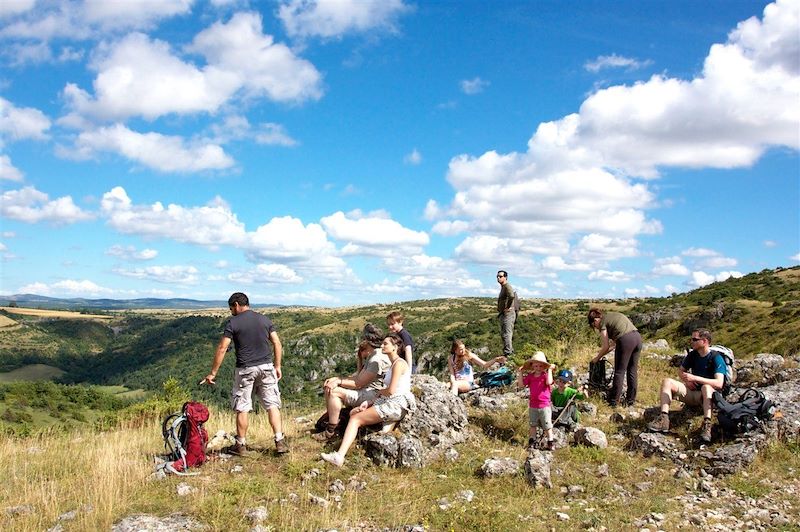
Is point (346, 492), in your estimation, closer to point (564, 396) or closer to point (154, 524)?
point (154, 524)

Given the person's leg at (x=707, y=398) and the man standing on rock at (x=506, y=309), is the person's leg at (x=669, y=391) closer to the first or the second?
the person's leg at (x=707, y=398)

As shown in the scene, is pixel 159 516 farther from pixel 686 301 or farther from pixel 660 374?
pixel 686 301

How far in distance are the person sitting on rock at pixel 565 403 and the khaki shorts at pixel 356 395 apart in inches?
126

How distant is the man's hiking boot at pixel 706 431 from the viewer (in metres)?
7.54

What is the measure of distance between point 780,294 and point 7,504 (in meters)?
59.6

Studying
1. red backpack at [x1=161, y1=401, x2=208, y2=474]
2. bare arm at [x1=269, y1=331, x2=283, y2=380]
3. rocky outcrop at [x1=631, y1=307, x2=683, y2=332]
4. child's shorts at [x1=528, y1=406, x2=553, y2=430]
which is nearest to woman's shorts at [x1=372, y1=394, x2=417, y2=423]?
bare arm at [x1=269, y1=331, x2=283, y2=380]

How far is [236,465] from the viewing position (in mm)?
7168

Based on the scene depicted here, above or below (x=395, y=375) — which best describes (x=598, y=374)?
below

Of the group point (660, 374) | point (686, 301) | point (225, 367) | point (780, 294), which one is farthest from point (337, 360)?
point (660, 374)

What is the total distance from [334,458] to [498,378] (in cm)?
568

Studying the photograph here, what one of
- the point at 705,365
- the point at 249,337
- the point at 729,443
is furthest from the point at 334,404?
the point at 705,365

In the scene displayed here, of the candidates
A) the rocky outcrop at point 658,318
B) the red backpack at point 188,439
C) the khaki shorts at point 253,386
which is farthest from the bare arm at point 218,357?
the rocky outcrop at point 658,318

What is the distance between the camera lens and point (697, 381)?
321 inches

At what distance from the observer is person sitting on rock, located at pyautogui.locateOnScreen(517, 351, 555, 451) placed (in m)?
7.93
